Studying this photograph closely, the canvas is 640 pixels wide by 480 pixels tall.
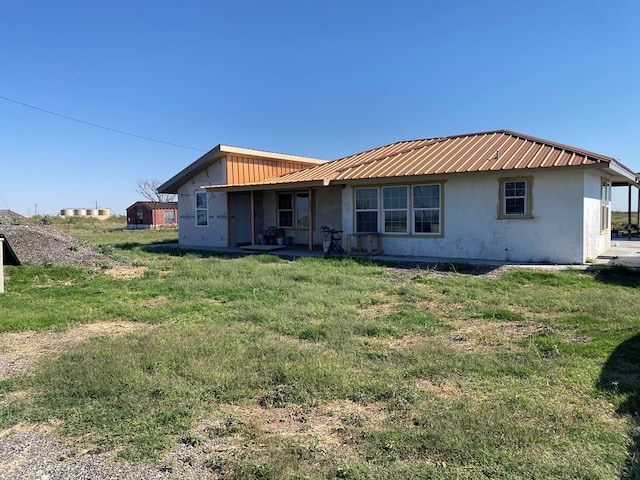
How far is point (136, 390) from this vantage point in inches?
166

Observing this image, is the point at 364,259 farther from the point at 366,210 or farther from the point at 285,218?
the point at 285,218

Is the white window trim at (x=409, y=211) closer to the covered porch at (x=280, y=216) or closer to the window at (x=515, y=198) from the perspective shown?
the window at (x=515, y=198)

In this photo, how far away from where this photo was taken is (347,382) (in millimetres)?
4383

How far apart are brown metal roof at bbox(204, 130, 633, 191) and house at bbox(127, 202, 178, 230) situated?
29.9m

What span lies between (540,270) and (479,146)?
5.48 meters

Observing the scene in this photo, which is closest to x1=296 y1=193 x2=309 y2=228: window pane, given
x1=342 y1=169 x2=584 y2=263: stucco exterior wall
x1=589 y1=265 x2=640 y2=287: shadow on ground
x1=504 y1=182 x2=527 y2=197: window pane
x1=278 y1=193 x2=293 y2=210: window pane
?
x1=278 y1=193 x2=293 y2=210: window pane

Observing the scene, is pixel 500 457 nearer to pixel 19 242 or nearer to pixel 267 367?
pixel 267 367

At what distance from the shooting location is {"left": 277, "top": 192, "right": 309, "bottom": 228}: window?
1872cm

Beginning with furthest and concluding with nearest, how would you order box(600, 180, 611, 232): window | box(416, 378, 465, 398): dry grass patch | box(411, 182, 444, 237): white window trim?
box(600, 180, 611, 232): window → box(411, 182, 444, 237): white window trim → box(416, 378, 465, 398): dry grass patch

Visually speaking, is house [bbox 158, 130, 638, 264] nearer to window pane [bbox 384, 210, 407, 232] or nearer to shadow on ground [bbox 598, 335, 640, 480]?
window pane [bbox 384, 210, 407, 232]

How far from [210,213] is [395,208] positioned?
27.1 ft

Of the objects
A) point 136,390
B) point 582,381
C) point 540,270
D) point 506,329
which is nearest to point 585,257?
point 540,270

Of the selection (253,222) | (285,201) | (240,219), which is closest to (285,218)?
(285,201)

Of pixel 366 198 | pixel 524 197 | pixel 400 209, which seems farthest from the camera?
pixel 366 198
